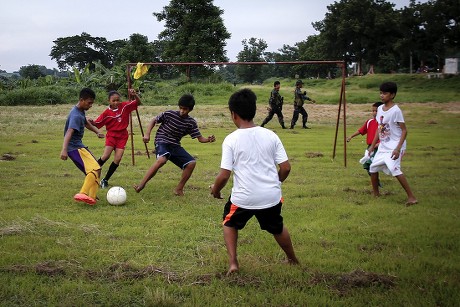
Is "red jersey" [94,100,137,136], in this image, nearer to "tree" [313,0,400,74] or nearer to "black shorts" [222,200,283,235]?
"black shorts" [222,200,283,235]

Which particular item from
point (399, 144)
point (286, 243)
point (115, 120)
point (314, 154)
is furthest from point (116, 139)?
point (314, 154)

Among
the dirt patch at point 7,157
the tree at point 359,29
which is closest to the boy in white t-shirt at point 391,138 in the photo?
the dirt patch at point 7,157

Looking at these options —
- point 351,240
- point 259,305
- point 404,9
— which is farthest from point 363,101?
point 259,305

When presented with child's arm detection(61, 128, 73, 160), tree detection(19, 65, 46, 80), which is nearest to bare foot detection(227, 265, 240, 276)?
child's arm detection(61, 128, 73, 160)

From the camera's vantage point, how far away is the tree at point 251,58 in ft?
267

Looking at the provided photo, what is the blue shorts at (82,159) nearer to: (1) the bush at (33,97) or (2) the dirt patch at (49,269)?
(2) the dirt patch at (49,269)

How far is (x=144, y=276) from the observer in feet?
13.6

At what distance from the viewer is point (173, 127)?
762 centimetres

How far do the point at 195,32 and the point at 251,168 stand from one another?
3825cm

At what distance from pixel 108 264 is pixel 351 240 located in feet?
8.67

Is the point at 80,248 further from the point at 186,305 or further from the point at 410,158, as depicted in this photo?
the point at 410,158

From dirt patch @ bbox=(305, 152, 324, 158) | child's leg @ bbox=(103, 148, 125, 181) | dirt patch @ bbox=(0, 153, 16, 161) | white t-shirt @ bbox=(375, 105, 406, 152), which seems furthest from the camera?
dirt patch @ bbox=(305, 152, 324, 158)

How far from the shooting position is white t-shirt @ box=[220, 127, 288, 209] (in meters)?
3.98

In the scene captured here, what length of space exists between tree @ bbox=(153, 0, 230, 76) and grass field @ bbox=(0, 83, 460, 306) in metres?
31.1
